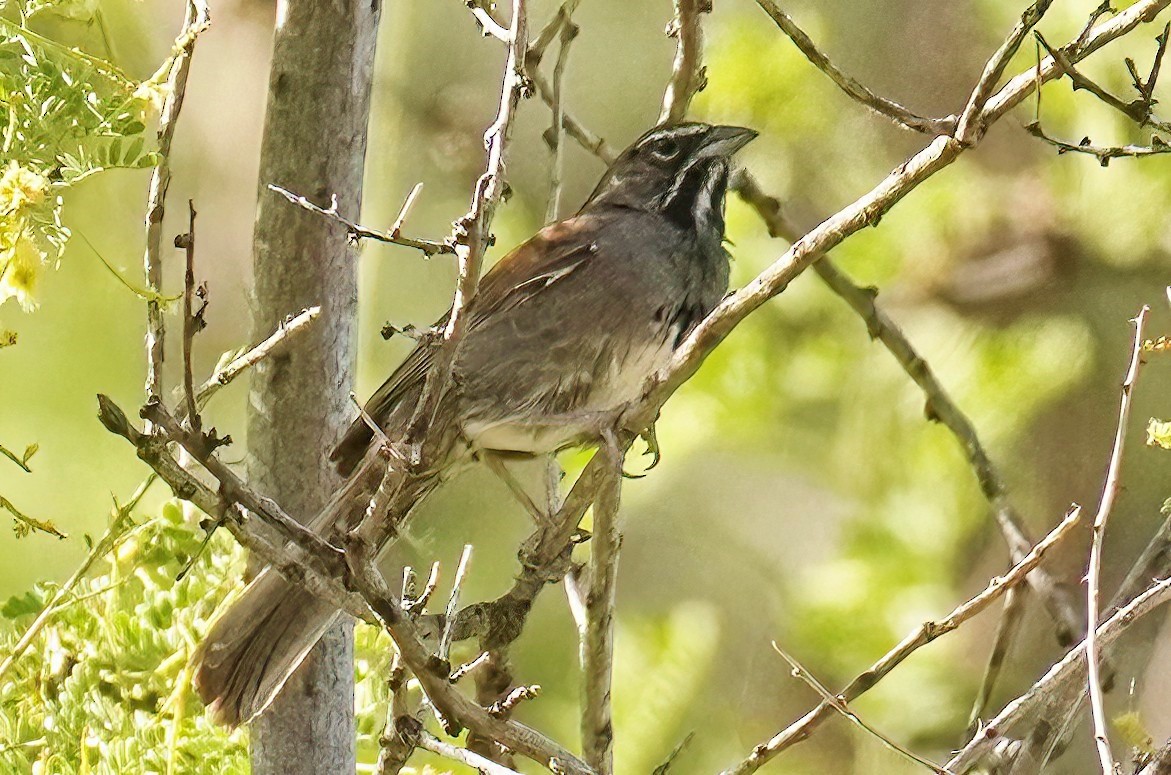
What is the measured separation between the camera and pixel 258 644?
1.23 m

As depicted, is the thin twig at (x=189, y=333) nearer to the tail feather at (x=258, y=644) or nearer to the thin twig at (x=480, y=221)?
the thin twig at (x=480, y=221)

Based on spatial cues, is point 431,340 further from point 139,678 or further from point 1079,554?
point 1079,554

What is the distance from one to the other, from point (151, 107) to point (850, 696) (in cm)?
74

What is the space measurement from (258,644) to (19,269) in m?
0.53

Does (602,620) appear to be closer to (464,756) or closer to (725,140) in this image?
(464,756)

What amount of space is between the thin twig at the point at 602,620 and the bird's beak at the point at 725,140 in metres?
0.46

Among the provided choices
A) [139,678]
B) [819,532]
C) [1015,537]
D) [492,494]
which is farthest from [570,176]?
[139,678]

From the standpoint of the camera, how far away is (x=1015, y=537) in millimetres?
1583

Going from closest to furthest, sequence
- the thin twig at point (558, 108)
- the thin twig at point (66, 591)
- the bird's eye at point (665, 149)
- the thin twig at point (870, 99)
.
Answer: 1. the thin twig at point (870, 99)
2. the thin twig at point (66, 591)
3. the thin twig at point (558, 108)
4. the bird's eye at point (665, 149)

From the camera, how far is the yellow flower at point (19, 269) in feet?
2.68

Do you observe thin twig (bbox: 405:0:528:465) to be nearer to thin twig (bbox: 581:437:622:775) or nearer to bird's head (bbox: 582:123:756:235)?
thin twig (bbox: 581:437:622:775)

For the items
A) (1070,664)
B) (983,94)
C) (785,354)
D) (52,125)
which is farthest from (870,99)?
(785,354)

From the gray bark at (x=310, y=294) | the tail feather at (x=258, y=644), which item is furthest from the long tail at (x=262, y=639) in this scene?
the gray bark at (x=310, y=294)

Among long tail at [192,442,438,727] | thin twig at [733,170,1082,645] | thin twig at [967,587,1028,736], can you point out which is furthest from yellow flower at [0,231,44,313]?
thin twig at [967,587,1028,736]
